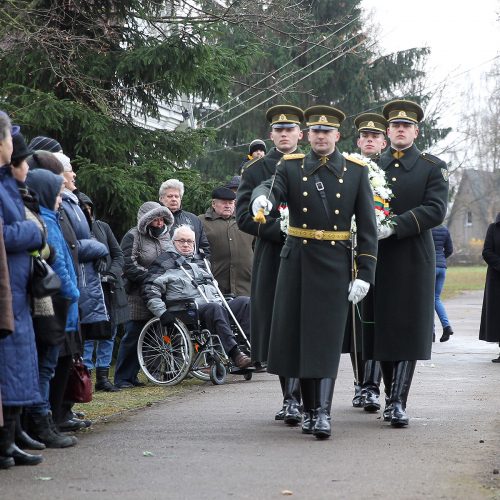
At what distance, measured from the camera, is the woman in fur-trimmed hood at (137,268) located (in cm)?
1329

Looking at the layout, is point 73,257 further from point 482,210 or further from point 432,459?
point 482,210

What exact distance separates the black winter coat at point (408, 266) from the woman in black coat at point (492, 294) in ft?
25.2

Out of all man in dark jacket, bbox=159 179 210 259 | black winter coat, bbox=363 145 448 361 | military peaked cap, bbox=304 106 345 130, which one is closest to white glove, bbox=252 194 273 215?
military peaked cap, bbox=304 106 345 130

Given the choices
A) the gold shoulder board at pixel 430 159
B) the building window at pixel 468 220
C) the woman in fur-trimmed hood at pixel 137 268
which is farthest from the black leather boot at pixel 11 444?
the building window at pixel 468 220

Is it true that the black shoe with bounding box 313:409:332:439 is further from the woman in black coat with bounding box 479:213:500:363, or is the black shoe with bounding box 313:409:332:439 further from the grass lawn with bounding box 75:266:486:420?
the woman in black coat with bounding box 479:213:500:363

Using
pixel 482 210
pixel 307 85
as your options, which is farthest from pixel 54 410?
pixel 482 210

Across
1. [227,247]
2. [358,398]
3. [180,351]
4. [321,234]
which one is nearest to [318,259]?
[321,234]

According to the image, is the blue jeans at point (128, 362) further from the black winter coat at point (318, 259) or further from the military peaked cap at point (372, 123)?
the black winter coat at point (318, 259)

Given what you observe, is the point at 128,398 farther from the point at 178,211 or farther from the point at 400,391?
the point at 400,391

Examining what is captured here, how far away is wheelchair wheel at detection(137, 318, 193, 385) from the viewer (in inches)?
515

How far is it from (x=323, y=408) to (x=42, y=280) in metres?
2.27

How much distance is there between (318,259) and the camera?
29.8 feet

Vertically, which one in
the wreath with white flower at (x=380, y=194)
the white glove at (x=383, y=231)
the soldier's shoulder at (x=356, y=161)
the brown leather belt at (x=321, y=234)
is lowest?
the brown leather belt at (x=321, y=234)

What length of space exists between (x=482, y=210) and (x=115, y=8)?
105 m
